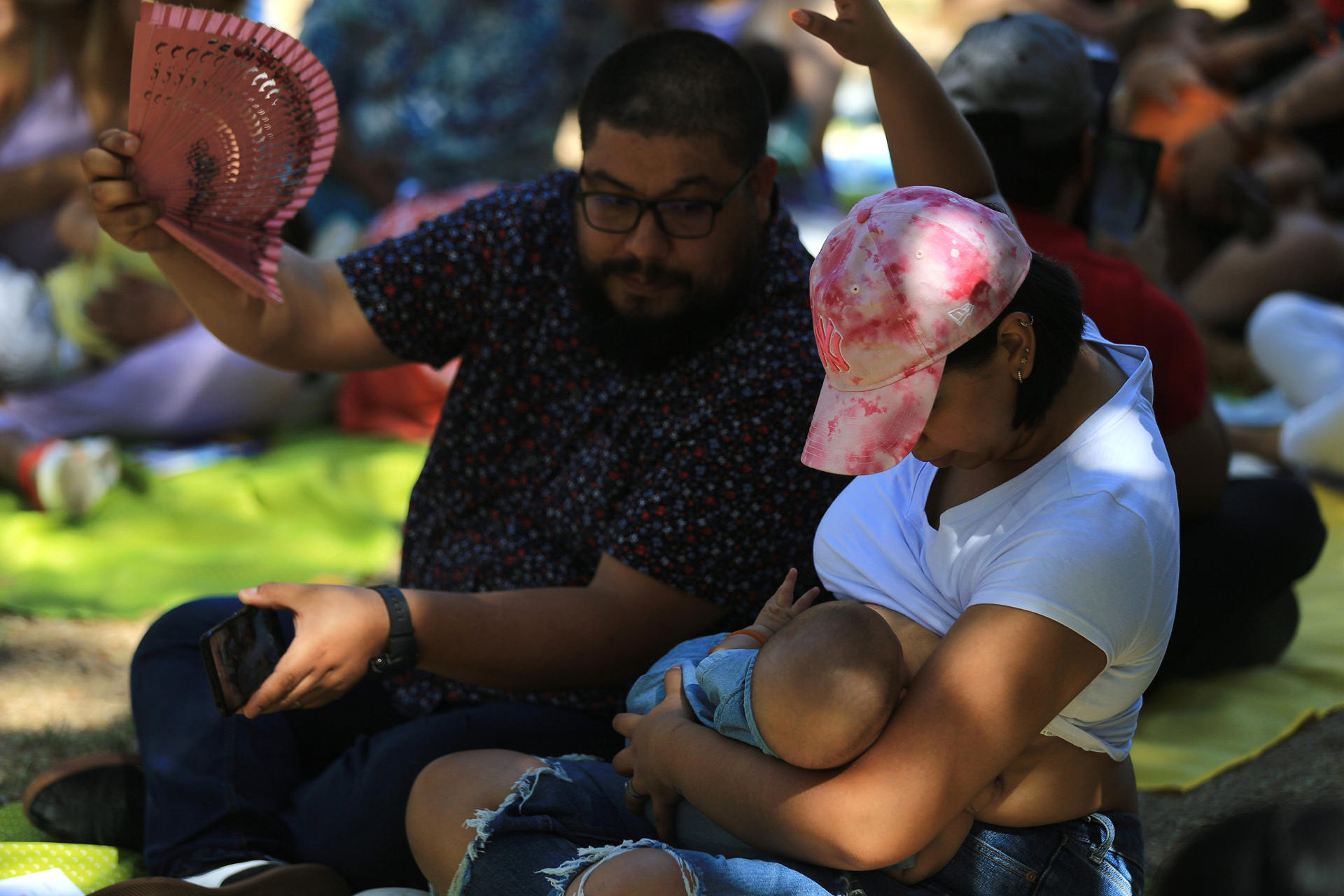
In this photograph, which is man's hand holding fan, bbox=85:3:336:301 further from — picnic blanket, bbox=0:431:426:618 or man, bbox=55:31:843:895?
picnic blanket, bbox=0:431:426:618

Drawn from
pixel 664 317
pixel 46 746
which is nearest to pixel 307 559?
pixel 46 746

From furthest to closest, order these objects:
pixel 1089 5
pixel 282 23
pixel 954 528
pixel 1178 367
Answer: pixel 282 23
pixel 1089 5
pixel 1178 367
pixel 954 528

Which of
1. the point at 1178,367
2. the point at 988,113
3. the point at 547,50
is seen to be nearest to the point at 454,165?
the point at 547,50

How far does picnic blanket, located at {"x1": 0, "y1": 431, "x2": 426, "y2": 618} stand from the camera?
3404 mm

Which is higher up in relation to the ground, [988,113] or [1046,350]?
[988,113]

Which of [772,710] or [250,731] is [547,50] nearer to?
[250,731]

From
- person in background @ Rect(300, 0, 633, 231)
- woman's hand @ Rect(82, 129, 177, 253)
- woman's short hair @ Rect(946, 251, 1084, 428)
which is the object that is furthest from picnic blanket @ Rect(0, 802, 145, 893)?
person in background @ Rect(300, 0, 633, 231)

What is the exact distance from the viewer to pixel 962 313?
4.54 ft

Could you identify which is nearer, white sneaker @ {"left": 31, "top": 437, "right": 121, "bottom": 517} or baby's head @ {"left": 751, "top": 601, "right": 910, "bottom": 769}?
baby's head @ {"left": 751, "top": 601, "right": 910, "bottom": 769}

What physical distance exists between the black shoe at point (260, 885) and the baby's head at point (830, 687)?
0.83 m

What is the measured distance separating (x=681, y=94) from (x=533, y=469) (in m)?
0.72

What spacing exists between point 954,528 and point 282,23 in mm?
8597

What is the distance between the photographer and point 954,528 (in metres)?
1.56

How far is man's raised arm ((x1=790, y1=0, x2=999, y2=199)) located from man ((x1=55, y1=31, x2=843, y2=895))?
0.30 meters
